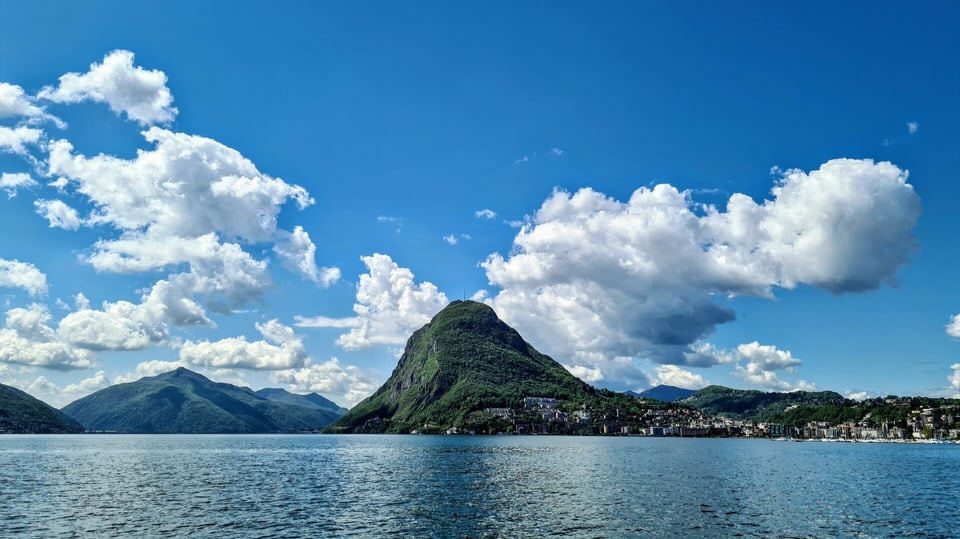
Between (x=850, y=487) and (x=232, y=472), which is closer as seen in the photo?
(x=850, y=487)

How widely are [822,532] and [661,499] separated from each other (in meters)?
24.7

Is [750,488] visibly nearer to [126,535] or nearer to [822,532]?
[822,532]

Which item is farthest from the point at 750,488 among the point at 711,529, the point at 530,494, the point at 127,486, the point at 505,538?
the point at 127,486

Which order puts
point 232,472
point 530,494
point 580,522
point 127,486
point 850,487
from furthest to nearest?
point 232,472 → point 850,487 → point 127,486 → point 530,494 → point 580,522

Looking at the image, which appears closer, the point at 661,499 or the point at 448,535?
the point at 448,535

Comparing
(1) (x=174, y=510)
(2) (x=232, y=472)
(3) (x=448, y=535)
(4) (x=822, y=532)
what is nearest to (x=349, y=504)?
(1) (x=174, y=510)

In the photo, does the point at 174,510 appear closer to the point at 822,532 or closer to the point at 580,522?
the point at 580,522

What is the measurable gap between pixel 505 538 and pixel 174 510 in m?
41.2

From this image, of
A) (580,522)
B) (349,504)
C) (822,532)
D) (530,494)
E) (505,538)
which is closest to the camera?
(505,538)

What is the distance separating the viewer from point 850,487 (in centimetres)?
10288

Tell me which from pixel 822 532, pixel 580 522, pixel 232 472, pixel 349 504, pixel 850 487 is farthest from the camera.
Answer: pixel 232 472

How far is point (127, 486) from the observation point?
96125 mm

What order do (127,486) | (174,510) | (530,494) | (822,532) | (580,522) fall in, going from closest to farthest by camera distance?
(822,532) < (580,522) < (174,510) < (530,494) < (127,486)

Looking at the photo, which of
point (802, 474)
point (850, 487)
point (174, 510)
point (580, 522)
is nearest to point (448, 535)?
point (580, 522)
